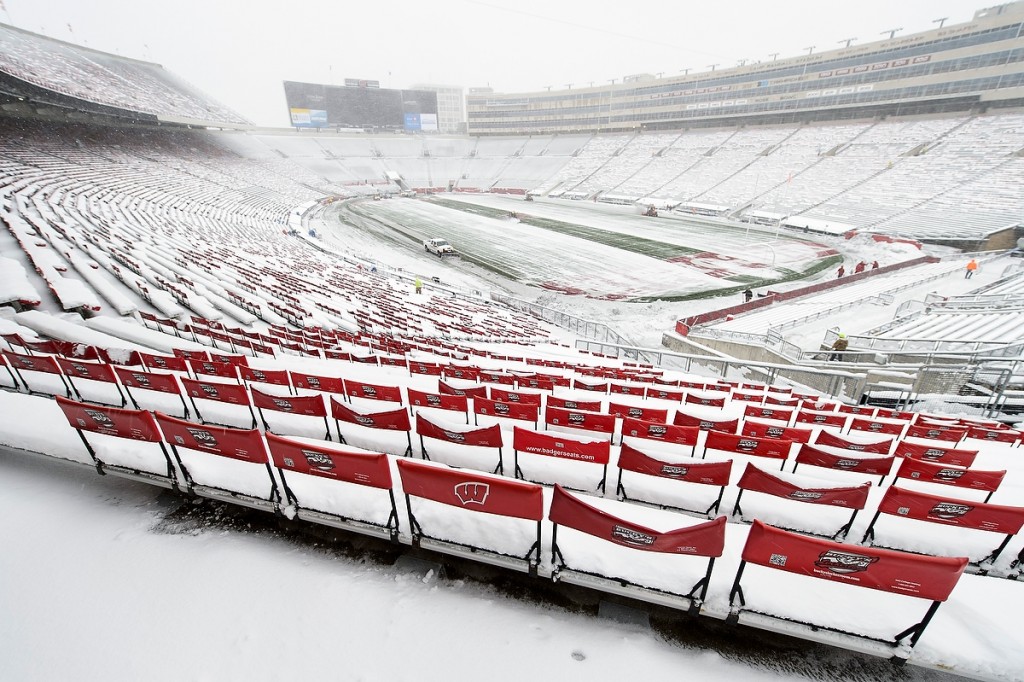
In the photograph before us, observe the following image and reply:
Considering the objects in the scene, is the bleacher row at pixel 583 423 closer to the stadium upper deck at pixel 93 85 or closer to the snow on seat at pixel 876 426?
the snow on seat at pixel 876 426

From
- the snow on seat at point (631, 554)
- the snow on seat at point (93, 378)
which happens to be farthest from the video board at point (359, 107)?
the snow on seat at point (631, 554)

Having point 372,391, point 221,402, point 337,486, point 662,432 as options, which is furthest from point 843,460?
point 221,402

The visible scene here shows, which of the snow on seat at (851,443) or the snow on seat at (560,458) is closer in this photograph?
the snow on seat at (560,458)

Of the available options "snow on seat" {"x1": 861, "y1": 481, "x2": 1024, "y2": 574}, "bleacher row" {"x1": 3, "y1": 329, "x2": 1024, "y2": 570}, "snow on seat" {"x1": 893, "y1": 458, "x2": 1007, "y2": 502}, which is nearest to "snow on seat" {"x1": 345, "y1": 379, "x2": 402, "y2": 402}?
"bleacher row" {"x1": 3, "y1": 329, "x2": 1024, "y2": 570}

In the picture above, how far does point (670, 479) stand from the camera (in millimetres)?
5258

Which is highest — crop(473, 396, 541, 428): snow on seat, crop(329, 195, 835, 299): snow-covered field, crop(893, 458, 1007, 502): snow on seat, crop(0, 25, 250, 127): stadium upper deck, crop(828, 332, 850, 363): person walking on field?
crop(0, 25, 250, 127): stadium upper deck

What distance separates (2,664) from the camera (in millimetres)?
3334

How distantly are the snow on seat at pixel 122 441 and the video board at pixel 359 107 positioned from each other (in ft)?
341

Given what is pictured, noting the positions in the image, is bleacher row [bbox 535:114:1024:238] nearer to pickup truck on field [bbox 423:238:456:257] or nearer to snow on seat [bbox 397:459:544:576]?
pickup truck on field [bbox 423:238:456:257]

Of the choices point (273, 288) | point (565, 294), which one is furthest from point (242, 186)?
point (565, 294)

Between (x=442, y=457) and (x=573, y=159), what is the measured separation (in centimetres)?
8453

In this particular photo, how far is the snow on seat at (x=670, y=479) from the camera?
4688mm

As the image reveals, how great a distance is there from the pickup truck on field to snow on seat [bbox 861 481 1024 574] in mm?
33755

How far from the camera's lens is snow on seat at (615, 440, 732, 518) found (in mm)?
4688
